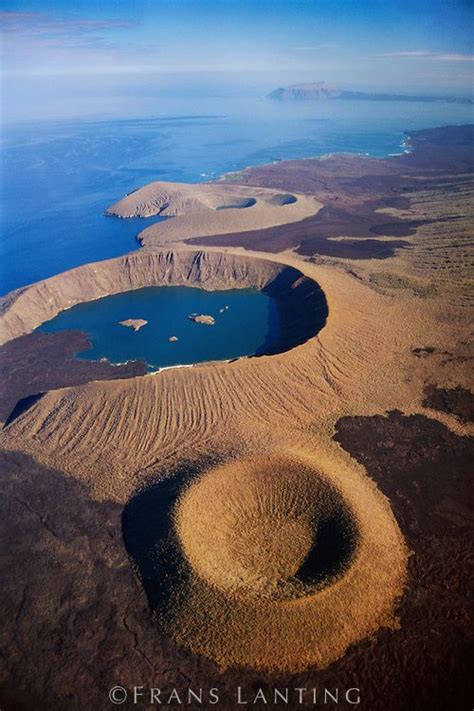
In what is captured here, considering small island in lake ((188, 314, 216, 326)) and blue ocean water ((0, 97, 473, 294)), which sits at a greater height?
blue ocean water ((0, 97, 473, 294))

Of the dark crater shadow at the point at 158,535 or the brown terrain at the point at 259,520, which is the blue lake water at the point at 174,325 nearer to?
the brown terrain at the point at 259,520

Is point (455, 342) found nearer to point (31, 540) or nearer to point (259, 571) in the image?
point (259, 571)

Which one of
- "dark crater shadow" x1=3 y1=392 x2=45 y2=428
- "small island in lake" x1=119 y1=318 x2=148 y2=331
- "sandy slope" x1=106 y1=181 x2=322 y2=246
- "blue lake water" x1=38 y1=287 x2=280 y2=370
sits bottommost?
"blue lake water" x1=38 y1=287 x2=280 y2=370

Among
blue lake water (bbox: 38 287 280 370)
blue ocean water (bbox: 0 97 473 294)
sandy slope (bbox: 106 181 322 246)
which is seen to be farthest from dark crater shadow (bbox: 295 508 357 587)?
sandy slope (bbox: 106 181 322 246)

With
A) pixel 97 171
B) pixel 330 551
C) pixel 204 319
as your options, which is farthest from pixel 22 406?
pixel 97 171

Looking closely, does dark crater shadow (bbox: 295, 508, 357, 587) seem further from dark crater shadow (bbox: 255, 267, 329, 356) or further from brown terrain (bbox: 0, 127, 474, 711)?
dark crater shadow (bbox: 255, 267, 329, 356)

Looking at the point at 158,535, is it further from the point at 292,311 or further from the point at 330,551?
the point at 292,311
